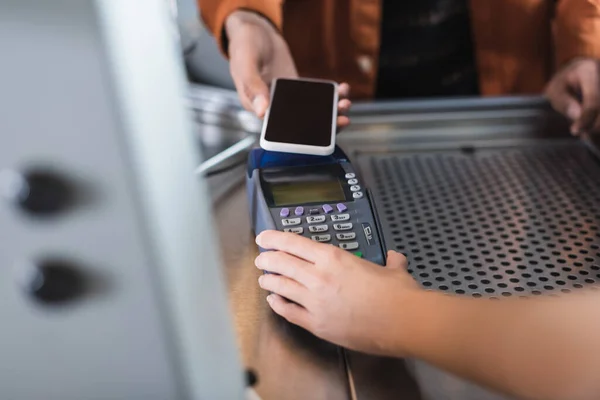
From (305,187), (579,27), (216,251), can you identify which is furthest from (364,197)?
(579,27)

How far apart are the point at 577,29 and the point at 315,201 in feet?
1.71

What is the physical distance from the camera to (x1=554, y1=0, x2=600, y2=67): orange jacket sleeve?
816mm

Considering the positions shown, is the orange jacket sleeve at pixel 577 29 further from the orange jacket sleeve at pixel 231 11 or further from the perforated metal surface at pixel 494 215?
the orange jacket sleeve at pixel 231 11

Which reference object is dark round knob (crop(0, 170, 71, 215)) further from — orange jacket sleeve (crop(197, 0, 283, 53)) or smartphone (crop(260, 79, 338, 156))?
orange jacket sleeve (crop(197, 0, 283, 53))

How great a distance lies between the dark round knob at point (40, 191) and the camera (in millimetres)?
237

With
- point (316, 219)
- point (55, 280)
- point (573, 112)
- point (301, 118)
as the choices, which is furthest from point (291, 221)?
point (573, 112)

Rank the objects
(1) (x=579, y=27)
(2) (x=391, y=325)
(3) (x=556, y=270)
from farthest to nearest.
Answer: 1. (1) (x=579, y=27)
2. (3) (x=556, y=270)
3. (2) (x=391, y=325)

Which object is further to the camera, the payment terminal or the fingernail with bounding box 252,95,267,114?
the fingernail with bounding box 252,95,267,114

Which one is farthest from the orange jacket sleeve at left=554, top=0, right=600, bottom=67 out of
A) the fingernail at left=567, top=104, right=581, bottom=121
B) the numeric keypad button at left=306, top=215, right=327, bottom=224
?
the numeric keypad button at left=306, top=215, right=327, bottom=224

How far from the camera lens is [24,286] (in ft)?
0.86

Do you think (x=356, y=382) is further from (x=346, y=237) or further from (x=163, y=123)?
(x=163, y=123)

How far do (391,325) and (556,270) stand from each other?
182mm

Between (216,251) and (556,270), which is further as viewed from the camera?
(556,270)

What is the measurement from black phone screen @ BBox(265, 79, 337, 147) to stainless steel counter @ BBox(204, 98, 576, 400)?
82mm
